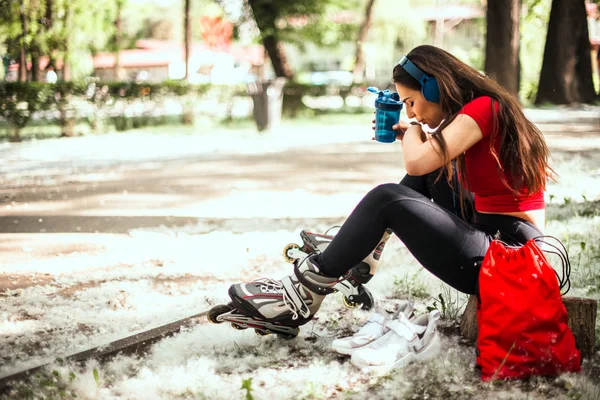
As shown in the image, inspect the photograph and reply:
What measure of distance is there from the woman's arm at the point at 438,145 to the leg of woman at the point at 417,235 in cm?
13

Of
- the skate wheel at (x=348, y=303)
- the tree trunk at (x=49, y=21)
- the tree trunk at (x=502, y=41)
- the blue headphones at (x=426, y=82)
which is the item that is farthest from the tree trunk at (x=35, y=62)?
the blue headphones at (x=426, y=82)

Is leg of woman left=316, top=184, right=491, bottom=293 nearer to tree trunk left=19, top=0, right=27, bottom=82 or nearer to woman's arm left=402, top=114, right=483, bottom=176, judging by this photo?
woman's arm left=402, top=114, right=483, bottom=176

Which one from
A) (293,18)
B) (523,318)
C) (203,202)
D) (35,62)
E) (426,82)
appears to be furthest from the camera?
(293,18)

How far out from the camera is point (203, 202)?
716 centimetres

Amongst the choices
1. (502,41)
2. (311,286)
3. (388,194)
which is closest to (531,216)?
(388,194)

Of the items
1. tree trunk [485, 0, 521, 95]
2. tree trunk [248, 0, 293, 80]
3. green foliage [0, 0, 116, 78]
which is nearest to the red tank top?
green foliage [0, 0, 116, 78]

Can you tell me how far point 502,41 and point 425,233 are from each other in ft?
52.6

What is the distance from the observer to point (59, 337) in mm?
3197

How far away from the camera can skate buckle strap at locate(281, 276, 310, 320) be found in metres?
2.91

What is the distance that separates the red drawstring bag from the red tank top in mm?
249

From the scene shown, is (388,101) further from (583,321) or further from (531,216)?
(583,321)

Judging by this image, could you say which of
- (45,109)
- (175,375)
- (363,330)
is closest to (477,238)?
(363,330)

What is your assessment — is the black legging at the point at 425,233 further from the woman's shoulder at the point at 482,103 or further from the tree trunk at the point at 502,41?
the tree trunk at the point at 502,41

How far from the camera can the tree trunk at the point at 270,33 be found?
19781 millimetres
